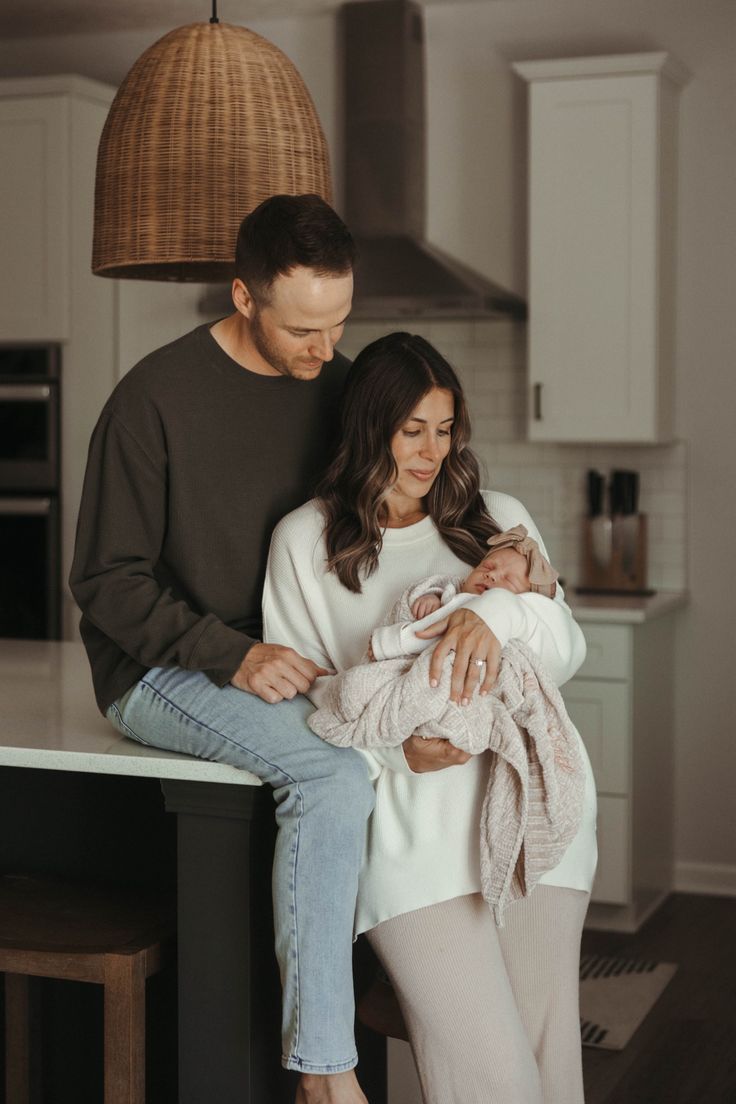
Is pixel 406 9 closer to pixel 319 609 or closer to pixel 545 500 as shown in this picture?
pixel 545 500

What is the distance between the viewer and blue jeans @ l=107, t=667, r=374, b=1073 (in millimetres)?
2078

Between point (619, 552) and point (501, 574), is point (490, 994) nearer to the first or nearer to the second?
point (501, 574)

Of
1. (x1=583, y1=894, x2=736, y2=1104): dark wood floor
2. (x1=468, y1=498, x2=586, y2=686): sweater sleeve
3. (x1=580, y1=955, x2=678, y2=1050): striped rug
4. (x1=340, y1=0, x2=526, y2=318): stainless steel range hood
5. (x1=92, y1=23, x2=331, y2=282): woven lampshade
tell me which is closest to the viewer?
(x1=468, y1=498, x2=586, y2=686): sweater sleeve

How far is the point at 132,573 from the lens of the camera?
2287 mm

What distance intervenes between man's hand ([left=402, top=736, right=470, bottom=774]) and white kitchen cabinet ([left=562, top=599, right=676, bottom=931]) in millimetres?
2333

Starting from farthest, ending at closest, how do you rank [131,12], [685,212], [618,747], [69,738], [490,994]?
[131,12] < [685,212] < [618,747] < [69,738] < [490,994]

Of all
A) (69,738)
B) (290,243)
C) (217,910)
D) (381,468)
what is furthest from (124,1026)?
(290,243)

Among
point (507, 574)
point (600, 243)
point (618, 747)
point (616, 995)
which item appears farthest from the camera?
point (600, 243)

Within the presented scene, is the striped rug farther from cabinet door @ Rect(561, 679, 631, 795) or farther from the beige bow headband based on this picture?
the beige bow headband

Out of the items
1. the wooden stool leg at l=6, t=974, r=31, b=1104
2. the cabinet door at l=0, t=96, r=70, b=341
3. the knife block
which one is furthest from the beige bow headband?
the cabinet door at l=0, t=96, r=70, b=341

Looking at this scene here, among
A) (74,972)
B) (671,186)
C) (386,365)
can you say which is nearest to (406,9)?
(671,186)

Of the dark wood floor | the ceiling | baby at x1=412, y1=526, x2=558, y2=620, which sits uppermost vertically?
the ceiling

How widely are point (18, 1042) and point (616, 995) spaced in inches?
71.6

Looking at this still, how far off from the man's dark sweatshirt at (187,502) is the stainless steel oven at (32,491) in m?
2.57
